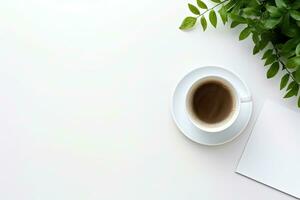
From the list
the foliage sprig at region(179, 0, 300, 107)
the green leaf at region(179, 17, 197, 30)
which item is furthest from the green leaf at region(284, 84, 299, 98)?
the green leaf at region(179, 17, 197, 30)

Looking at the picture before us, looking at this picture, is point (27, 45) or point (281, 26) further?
point (27, 45)

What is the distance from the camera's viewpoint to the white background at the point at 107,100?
0.87m

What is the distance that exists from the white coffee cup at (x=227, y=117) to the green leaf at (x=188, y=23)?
11 centimetres

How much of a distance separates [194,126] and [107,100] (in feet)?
0.62

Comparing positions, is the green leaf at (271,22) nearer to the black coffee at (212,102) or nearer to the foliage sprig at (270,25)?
the foliage sprig at (270,25)

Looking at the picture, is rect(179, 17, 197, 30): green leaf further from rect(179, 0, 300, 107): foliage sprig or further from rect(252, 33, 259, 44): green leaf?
rect(252, 33, 259, 44): green leaf

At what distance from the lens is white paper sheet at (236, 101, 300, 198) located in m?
0.85

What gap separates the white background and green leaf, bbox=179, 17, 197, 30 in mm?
16

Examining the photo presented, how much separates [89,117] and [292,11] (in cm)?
45

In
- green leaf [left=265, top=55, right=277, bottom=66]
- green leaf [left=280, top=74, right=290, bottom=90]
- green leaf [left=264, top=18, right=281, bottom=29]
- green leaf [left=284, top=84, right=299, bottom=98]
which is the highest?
green leaf [left=264, top=18, right=281, bottom=29]

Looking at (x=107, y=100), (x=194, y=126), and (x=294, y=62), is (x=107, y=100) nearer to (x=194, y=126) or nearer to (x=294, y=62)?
(x=194, y=126)

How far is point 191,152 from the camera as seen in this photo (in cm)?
87

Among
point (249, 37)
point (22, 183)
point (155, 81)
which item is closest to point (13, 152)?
point (22, 183)

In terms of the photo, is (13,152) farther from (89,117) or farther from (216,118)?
(216,118)
